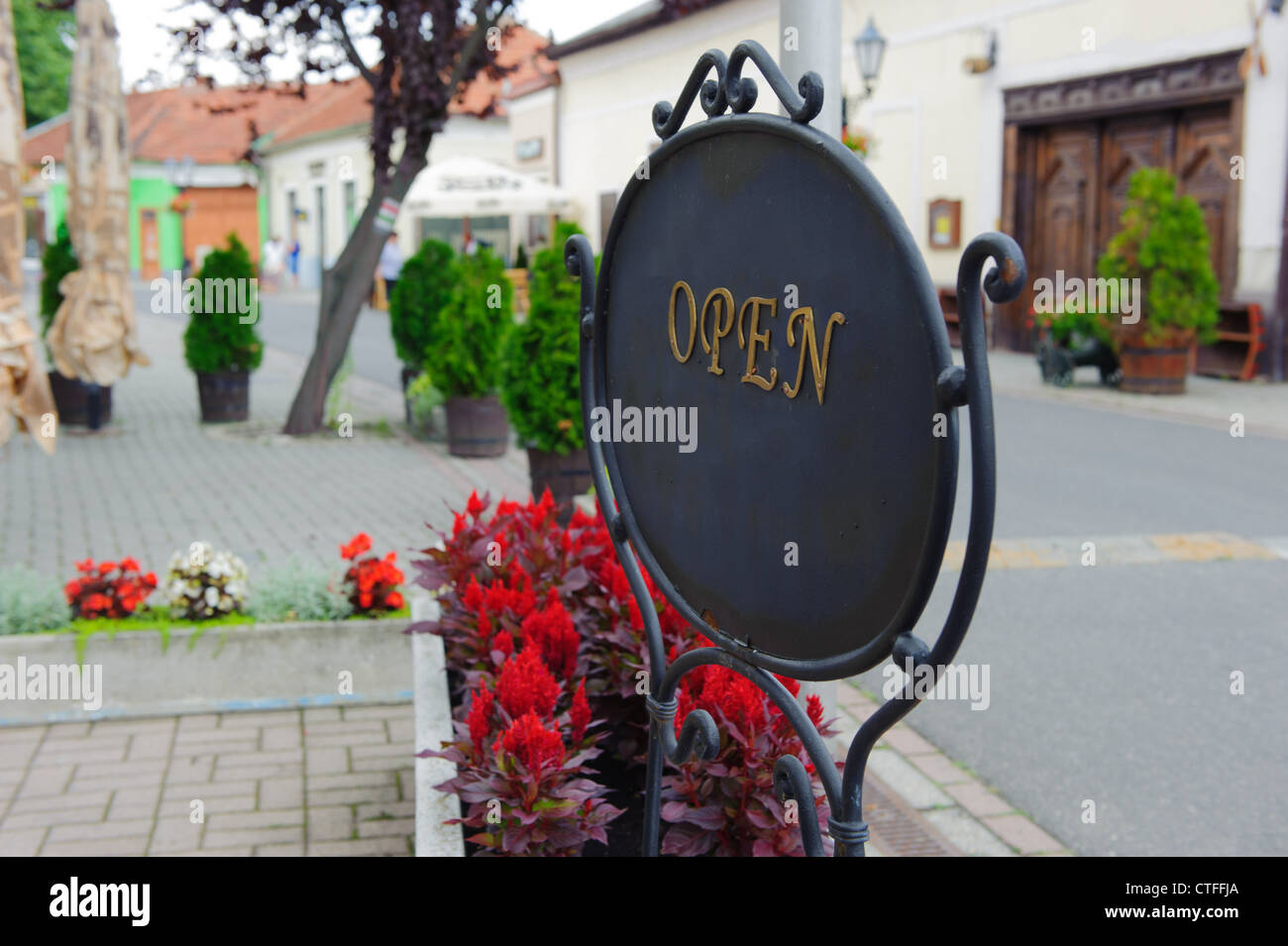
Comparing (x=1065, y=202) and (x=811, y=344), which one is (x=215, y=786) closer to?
(x=811, y=344)

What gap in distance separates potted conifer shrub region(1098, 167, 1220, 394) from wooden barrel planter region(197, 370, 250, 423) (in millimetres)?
9479

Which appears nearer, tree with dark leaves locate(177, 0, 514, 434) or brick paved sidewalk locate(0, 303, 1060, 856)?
brick paved sidewalk locate(0, 303, 1060, 856)

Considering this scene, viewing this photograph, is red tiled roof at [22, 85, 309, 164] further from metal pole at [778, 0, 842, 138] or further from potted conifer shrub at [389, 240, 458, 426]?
metal pole at [778, 0, 842, 138]

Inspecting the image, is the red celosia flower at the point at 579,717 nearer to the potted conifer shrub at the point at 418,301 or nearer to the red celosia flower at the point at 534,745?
the red celosia flower at the point at 534,745

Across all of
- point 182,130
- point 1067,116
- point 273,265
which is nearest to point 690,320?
point 1067,116

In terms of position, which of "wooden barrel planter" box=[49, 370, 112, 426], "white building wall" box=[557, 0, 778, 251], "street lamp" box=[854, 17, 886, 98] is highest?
"white building wall" box=[557, 0, 778, 251]

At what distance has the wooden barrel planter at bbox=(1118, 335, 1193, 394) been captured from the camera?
48.7ft

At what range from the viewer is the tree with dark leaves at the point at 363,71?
11.8 m

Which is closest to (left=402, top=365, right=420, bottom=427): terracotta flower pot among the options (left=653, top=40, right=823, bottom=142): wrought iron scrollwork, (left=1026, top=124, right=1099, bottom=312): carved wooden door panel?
(left=1026, top=124, right=1099, bottom=312): carved wooden door panel

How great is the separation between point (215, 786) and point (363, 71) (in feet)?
30.9

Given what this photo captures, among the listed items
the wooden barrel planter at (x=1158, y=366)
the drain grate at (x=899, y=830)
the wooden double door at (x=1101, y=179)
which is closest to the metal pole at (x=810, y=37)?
the drain grate at (x=899, y=830)

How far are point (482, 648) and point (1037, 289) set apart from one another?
17113 mm

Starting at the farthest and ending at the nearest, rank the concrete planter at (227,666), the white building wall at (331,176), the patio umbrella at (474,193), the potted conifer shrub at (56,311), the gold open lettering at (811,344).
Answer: the white building wall at (331,176)
the patio umbrella at (474,193)
the potted conifer shrub at (56,311)
the concrete planter at (227,666)
the gold open lettering at (811,344)

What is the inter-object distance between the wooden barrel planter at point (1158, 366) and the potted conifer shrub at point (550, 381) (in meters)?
9.14
